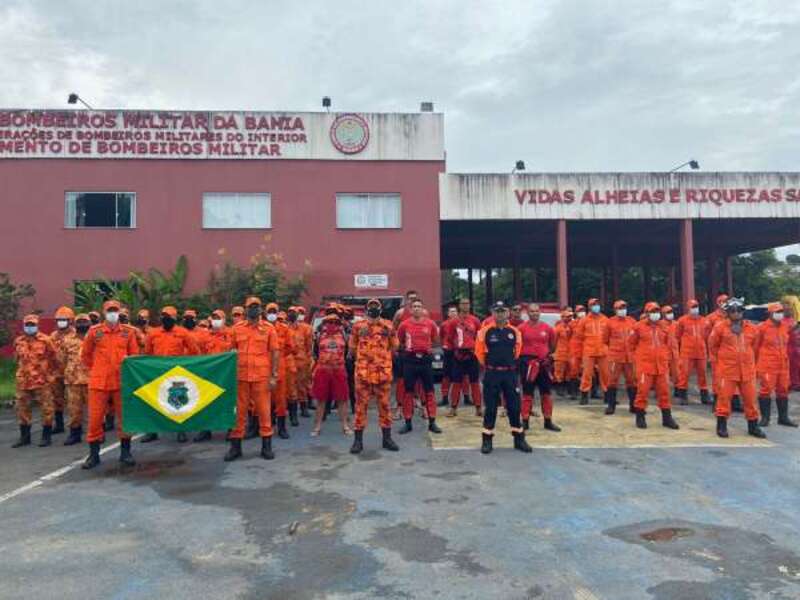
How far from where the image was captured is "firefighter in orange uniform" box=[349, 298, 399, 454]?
791 centimetres

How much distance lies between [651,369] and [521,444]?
275cm

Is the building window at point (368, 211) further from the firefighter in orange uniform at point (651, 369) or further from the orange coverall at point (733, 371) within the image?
the orange coverall at point (733, 371)

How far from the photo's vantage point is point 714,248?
28062 millimetres

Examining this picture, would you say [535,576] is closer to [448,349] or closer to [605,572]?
[605,572]

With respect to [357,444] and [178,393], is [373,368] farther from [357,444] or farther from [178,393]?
[178,393]

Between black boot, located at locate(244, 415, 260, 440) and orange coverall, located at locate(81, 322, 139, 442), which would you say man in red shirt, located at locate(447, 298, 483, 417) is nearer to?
black boot, located at locate(244, 415, 260, 440)

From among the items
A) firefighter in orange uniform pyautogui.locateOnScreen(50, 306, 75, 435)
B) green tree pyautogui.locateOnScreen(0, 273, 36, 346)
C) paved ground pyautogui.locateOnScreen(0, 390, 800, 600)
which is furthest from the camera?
green tree pyautogui.locateOnScreen(0, 273, 36, 346)

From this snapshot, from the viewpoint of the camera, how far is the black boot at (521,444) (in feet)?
25.0

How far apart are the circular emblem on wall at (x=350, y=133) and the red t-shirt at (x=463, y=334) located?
9.40 metres

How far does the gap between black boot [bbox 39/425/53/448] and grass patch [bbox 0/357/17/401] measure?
540 centimetres

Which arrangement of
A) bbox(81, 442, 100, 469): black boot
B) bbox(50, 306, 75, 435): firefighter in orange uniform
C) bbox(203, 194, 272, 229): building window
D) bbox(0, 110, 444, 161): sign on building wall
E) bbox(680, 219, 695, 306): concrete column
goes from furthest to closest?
bbox(680, 219, 695, 306): concrete column → bbox(203, 194, 272, 229): building window → bbox(0, 110, 444, 161): sign on building wall → bbox(50, 306, 75, 435): firefighter in orange uniform → bbox(81, 442, 100, 469): black boot

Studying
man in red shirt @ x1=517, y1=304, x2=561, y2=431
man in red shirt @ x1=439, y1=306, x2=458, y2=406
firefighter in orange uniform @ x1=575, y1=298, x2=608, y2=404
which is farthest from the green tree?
firefighter in orange uniform @ x1=575, y1=298, x2=608, y2=404

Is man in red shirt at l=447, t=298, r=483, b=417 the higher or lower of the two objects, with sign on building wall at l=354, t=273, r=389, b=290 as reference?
lower

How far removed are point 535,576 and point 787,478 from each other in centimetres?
387
